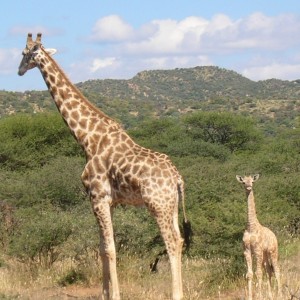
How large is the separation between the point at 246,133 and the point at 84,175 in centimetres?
3160

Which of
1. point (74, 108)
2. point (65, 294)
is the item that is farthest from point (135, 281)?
point (74, 108)

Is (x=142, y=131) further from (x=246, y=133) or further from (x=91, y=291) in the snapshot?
(x=91, y=291)

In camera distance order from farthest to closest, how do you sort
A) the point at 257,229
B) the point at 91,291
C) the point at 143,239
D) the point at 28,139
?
the point at 28,139 → the point at 143,239 → the point at 91,291 → the point at 257,229

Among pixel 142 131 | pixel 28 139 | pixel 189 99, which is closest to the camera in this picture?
pixel 28 139

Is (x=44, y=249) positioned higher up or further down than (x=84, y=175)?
further down

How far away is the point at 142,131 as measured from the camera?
126ft

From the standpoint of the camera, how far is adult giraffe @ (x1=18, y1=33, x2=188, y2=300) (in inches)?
284

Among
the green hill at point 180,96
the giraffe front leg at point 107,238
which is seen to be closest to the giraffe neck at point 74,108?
the giraffe front leg at point 107,238

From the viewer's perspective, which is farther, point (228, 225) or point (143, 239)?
point (143, 239)

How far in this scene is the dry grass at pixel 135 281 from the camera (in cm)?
862

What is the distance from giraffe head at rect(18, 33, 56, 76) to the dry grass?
2532mm

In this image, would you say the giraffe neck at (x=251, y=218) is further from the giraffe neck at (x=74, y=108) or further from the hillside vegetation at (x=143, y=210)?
the giraffe neck at (x=74, y=108)

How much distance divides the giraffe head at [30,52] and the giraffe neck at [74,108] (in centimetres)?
5

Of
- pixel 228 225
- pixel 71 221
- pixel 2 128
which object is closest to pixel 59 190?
pixel 71 221
